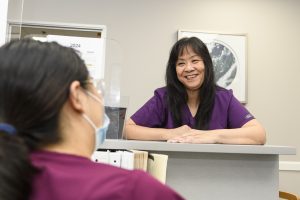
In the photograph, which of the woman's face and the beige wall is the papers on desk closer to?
the woman's face

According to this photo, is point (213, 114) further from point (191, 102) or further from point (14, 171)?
point (14, 171)

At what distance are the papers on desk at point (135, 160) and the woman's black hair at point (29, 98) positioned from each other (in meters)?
0.55

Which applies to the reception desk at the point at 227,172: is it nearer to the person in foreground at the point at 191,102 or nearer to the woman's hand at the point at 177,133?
the woman's hand at the point at 177,133

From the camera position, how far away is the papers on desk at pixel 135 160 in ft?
3.76

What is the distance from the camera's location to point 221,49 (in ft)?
10.3

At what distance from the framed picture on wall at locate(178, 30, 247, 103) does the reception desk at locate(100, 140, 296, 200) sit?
1.81m

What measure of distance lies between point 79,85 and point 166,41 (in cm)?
257

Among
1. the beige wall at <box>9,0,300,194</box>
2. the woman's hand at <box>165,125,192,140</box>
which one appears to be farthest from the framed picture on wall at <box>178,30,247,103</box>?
the woman's hand at <box>165,125,192,140</box>

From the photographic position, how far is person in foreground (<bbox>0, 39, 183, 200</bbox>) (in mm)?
549

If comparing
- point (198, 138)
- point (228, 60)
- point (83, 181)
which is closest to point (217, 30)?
point (228, 60)

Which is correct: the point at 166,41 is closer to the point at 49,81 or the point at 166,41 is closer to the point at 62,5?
the point at 62,5

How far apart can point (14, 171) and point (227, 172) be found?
95cm

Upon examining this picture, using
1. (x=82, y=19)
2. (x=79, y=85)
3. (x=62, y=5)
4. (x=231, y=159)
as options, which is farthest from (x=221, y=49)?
(x=79, y=85)

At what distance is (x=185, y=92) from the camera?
1.94m
